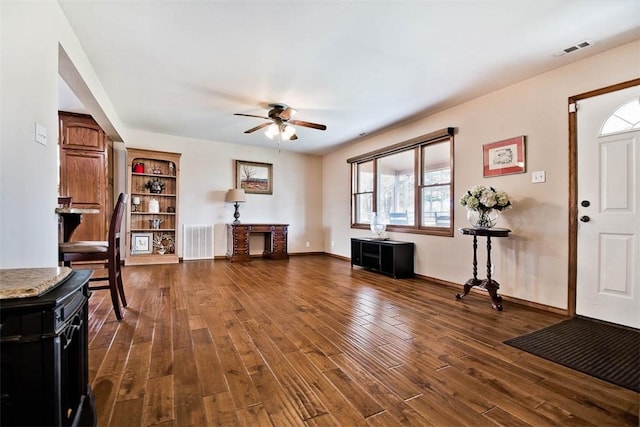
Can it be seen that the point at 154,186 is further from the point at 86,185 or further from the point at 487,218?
the point at 487,218

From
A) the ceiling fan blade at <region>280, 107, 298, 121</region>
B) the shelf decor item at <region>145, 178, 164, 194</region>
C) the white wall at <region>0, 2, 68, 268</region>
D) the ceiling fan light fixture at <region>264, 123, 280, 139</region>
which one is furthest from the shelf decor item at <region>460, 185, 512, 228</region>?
the shelf decor item at <region>145, 178, 164, 194</region>

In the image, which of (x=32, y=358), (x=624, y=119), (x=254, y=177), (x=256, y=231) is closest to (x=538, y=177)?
(x=624, y=119)

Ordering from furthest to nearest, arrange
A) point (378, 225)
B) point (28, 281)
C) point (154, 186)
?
1. point (154, 186)
2. point (378, 225)
3. point (28, 281)

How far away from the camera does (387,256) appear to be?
4.68 meters

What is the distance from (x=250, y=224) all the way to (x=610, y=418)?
565 centimetres

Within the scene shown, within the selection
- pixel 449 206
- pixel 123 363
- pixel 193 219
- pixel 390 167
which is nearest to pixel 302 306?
pixel 123 363

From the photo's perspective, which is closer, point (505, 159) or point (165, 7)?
point (165, 7)

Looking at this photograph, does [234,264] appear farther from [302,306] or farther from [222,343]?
[222,343]

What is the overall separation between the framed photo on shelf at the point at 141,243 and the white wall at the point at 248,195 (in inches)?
21.5

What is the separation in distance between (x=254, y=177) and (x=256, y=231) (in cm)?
131

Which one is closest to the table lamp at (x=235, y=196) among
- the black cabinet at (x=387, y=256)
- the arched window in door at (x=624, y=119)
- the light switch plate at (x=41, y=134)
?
the black cabinet at (x=387, y=256)

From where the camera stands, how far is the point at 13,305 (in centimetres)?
83

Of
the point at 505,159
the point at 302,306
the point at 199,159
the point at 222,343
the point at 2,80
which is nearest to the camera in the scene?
the point at 2,80

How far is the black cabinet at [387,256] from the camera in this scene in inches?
177
